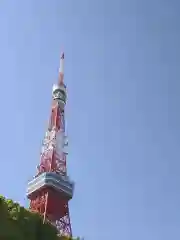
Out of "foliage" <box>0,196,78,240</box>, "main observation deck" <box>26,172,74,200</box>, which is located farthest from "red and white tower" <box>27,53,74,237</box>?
"foliage" <box>0,196,78,240</box>

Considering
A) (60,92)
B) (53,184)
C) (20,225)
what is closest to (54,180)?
(53,184)

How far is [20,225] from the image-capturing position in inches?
789

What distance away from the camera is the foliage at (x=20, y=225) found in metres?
19.5

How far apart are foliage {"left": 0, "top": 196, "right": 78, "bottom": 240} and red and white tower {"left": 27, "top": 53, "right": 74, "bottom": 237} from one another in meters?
54.2

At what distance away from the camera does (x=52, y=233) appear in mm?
21016

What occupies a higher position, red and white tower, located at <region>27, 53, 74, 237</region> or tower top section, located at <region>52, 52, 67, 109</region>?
tower top section, located at <region>52, 52, 67, 109</region>

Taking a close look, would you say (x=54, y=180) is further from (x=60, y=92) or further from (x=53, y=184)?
(x=60, y=92)

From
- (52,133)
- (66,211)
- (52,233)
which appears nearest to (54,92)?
(52,133)

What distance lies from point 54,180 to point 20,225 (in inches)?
2252

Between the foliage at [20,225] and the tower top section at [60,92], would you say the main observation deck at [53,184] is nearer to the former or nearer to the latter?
the tower top section at [60,92]

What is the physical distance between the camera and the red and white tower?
7588cm

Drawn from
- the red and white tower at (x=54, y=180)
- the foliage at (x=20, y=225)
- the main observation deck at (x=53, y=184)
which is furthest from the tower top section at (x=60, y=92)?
the foliage at (x=20, y=225)

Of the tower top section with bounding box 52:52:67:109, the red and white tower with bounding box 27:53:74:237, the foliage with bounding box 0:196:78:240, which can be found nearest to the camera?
the foliage with bounding box 0:196:78:240

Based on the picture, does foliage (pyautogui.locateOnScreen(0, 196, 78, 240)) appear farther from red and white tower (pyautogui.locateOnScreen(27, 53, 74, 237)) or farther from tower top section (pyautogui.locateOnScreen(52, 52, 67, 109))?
tower top section (pyautogui.locateOnScreen(52, 52, 67, 109))
